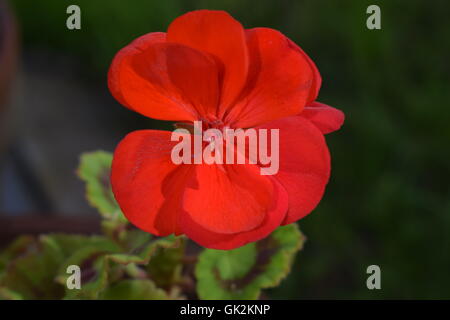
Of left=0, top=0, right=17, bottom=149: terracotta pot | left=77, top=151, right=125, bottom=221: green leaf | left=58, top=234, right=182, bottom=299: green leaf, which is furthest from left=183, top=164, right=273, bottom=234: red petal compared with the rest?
left=0, top=0, right=17, bottom=149: terracotta pot

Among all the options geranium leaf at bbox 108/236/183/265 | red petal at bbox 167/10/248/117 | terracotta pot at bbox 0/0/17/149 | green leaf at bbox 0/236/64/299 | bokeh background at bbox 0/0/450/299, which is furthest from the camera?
bokeh background at bbox 0/0/450/299

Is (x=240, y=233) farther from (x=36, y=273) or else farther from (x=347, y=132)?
(x=347, y=132)

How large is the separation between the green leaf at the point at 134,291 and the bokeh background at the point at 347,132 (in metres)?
0.48

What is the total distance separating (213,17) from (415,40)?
0.96 metres

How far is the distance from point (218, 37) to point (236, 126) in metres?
0.07

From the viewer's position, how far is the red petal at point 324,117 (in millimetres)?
457

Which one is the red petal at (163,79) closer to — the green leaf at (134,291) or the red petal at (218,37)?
the red petal at (218,37)

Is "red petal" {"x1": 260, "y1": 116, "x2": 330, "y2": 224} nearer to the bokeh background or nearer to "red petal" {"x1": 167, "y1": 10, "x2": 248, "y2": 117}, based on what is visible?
"red petal" {"x1": 167, "y1": 10, "x2": 248, "y2": 117}

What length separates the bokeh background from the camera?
1.13m

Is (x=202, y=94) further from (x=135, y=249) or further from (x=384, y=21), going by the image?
(x=384, y=21)

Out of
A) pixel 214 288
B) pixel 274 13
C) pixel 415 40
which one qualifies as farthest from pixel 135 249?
pixel 415 40

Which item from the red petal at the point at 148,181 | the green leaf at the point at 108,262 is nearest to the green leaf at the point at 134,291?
the green leaf at the point at 108,262

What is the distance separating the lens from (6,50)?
988 mm

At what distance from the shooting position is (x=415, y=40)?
129cm
